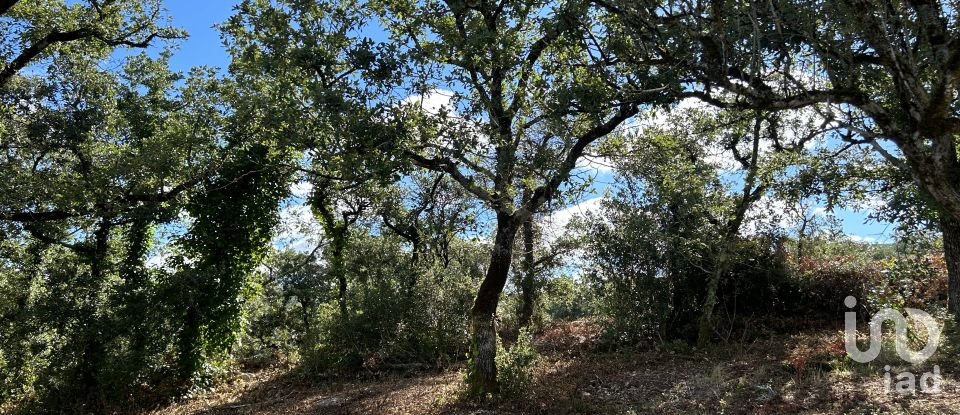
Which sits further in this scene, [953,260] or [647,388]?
[953,260]

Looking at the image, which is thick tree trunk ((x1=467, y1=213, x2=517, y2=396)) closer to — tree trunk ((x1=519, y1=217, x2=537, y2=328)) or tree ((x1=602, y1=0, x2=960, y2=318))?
tree ((x1=602, y1=0, x2=960, y2=318))

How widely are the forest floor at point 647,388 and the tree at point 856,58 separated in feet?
9.35

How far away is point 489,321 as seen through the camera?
8312 mm

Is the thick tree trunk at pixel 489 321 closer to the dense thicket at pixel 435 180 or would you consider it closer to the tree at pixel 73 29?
the dense thicket at pixel 435 180

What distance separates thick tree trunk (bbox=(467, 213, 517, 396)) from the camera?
819cm

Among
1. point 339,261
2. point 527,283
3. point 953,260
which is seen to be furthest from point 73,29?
point 953,260

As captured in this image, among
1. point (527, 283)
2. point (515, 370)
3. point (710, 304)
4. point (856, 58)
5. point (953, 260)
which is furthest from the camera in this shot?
point (527, 283)

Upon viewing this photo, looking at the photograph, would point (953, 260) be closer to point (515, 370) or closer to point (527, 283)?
point (515, 370)

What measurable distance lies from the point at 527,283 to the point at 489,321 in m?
7.98

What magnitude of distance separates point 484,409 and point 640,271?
5.39 meters

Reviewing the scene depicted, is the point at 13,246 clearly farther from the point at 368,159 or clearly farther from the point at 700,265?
the point at 700,265

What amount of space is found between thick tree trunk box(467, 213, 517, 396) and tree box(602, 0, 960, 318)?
141 inches

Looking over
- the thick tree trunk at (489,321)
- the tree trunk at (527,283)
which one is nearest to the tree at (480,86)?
the thick tree trunk at (489,321)

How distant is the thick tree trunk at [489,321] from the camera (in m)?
8.19
